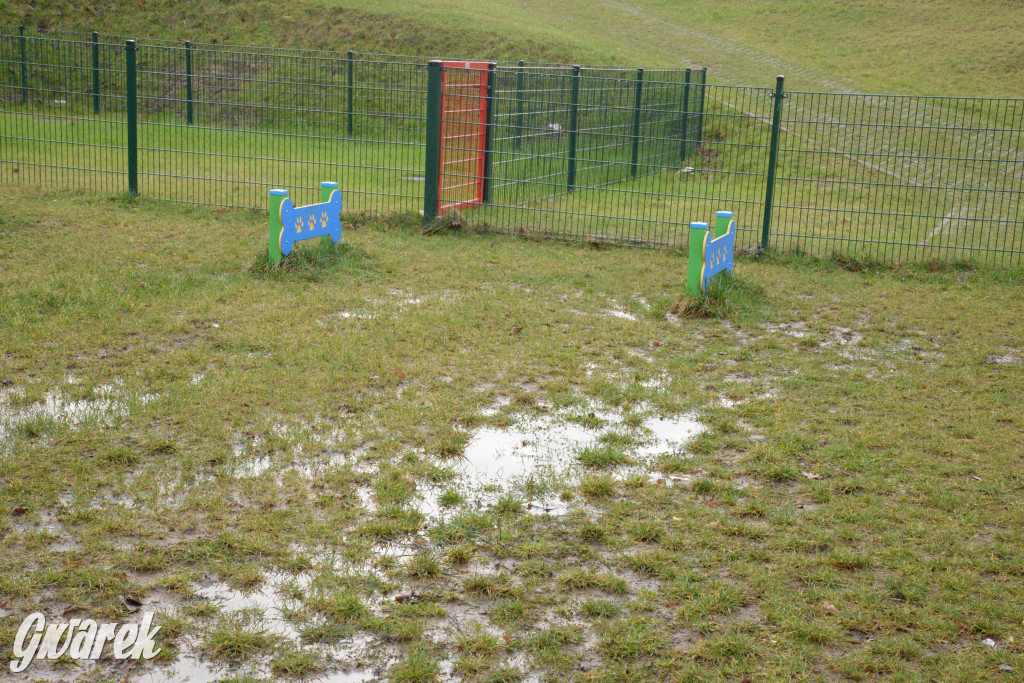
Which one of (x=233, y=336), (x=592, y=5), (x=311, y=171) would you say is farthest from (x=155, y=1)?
(x=233, y=336)

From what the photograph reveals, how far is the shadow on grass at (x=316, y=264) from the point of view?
807cm

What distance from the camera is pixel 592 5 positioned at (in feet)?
111

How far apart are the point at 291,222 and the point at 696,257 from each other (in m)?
3.44

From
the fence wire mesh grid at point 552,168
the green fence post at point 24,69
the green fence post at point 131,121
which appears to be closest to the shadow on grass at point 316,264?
the fence wire mesh grid at point 552,168

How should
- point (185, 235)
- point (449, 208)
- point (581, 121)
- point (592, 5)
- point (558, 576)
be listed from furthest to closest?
point (592, 5) < point (581, 121) < point (449, 208) < point (185, 235) < point (558, 576)

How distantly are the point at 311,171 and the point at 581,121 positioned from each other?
13.2 ft

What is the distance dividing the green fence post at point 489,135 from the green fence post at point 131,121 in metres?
4.18

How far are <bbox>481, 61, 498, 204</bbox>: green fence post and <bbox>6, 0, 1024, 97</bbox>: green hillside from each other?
458 inches

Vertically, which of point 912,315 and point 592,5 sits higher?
point 592,5

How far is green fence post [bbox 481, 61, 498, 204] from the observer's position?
10.7 m

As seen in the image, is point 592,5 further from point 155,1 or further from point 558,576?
point 558,576

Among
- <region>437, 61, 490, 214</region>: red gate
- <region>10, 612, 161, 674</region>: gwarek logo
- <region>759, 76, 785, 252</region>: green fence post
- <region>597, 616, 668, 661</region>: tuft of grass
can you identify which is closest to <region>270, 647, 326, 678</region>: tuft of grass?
<region>10, 612, 161, 674</region>: gwarek logo

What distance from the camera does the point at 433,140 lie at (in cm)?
1036

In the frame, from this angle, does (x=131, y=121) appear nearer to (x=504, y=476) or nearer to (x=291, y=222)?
(x=291, y=222)
